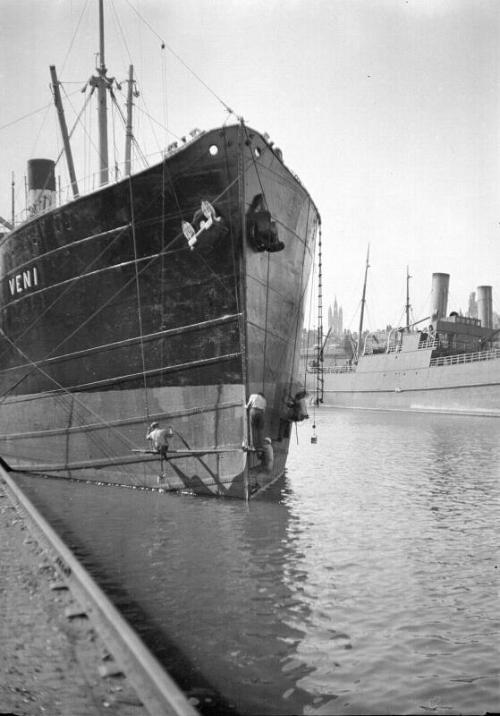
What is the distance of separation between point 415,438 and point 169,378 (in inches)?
506

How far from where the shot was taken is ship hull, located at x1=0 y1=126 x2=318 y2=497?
828 cm

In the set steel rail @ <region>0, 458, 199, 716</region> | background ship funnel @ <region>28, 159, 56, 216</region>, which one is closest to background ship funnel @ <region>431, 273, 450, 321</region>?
background ship funnel @ <region>28, 159, 56, 216</region>

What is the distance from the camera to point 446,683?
12.3ft

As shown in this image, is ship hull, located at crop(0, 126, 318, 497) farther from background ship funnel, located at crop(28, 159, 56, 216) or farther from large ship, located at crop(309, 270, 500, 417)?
large ship, located at crop(309, 270, 500, 417)

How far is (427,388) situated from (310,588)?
29672mm

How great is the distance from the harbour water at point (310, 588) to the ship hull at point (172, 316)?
68 centimetres

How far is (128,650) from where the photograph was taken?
10.7 feet

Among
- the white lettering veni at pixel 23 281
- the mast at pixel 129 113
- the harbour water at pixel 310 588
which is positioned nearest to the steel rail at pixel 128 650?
the harbour water at pixel 310 588

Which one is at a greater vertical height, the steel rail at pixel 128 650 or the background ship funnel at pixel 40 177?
the background ship funnel at pixel 40 177

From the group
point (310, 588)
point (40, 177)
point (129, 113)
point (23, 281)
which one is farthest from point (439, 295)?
point (310, 588)

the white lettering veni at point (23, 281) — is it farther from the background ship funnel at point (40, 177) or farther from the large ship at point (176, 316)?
the background ship funnel at point (40, 177)

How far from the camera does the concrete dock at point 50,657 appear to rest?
3039 mm

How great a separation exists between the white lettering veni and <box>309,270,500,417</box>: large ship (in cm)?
1947

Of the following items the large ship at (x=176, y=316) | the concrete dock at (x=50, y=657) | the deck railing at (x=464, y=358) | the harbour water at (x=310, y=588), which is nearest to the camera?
the concrete dock at (x=50, y=657)
